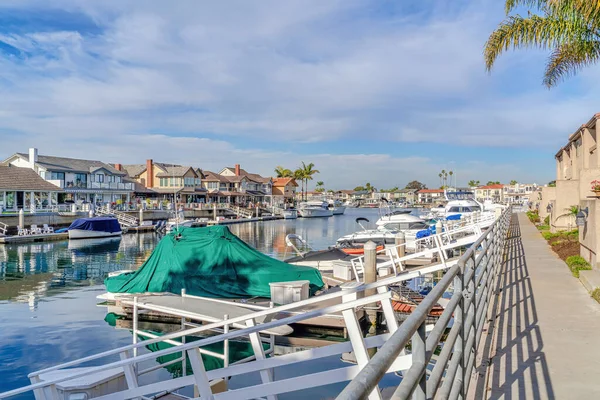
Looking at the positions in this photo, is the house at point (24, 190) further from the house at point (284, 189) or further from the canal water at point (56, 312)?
the house at point (284, 189)

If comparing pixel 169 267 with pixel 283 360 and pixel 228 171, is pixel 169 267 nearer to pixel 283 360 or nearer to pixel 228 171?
pixel 283 360

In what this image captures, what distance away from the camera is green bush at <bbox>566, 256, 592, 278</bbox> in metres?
13.1

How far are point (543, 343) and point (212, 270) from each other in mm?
11636

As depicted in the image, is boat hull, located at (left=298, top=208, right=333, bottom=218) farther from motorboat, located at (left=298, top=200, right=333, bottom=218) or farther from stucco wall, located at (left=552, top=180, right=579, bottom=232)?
stucco wall, located at (left=552, top=180, right=579, bottom=232)

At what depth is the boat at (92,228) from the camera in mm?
50000

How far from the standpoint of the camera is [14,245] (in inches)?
1745

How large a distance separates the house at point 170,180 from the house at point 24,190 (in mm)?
22445

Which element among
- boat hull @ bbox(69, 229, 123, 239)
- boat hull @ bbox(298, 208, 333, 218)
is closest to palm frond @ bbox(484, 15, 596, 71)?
boat hull @ bbox(69, 229, 123, 239)

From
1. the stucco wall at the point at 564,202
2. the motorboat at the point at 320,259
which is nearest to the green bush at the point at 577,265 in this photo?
the motorboat at the point at 320,259

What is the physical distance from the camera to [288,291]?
48.4 ft

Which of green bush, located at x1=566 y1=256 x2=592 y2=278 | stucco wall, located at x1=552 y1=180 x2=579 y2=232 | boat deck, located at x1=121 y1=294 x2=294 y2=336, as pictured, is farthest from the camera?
stucco wall, located at x1=552 y1=180 x2=579 y2=232

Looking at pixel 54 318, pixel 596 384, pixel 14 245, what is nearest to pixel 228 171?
pixel 14 245

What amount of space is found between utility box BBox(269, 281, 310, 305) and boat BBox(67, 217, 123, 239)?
40836 mm

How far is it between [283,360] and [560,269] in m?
12.3
